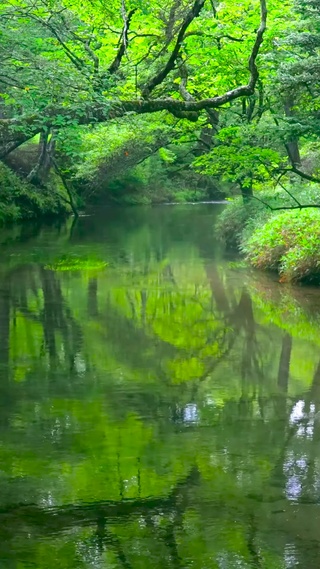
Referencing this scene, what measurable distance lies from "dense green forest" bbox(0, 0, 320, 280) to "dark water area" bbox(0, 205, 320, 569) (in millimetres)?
2748

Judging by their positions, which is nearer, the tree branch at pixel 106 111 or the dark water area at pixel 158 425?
the dark water area at pixel 158 425

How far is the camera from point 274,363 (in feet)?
31.2

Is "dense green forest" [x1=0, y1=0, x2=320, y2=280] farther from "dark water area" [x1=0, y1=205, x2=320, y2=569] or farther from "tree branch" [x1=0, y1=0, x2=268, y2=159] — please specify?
"dark water area" [x1=0, y1=205, x2=320, y2=569]

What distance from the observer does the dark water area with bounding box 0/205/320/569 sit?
4.71m

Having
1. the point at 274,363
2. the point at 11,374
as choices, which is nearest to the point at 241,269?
the point at 274,363

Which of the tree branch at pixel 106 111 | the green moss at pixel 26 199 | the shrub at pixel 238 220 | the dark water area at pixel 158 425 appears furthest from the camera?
the green moss at pixel 26 199

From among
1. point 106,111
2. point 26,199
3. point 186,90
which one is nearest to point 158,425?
point 106,111

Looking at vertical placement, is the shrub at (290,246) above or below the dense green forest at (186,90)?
below

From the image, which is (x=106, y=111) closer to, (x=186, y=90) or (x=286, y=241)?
(x=186, y=90)

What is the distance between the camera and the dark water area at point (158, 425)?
4.71 meters

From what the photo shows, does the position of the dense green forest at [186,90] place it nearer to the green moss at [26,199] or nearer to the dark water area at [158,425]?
the green moss at [26,199]

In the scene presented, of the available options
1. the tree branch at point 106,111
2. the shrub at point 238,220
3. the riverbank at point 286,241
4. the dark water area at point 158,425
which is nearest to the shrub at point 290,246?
the riverbank at point 286,241

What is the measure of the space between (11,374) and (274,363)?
3364mm

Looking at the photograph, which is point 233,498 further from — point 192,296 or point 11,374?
point 192,296
